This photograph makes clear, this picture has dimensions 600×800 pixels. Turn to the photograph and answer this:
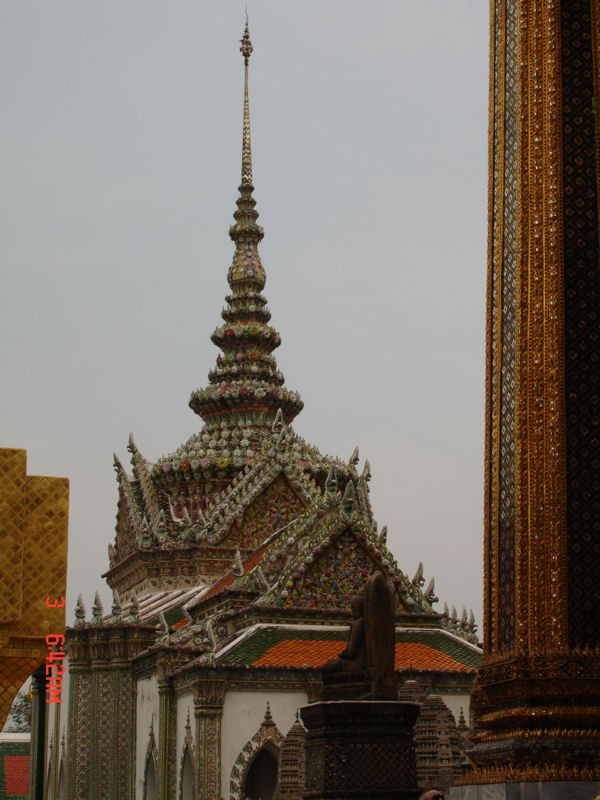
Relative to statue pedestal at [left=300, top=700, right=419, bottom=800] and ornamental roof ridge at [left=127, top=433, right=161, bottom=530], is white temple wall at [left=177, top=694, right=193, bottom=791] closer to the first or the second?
ornamental roof ridge at [left=127, top=433, right=161, bottom=530]

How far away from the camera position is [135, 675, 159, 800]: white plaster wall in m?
21.1

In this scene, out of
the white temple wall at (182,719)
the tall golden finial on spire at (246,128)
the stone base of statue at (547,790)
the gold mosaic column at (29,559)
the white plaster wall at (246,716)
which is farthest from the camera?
the tall golden finial on spire at (246,128)

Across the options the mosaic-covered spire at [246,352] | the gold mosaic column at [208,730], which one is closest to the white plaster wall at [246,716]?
the gold mosaic column at [208,730]

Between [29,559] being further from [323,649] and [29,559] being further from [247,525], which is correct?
[247,525]

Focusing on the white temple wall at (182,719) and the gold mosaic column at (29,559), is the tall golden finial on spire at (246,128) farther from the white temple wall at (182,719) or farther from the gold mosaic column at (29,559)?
the gold mosaic column at (29,559)

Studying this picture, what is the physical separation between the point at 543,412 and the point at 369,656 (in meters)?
4.35

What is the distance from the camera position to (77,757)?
22594 mm

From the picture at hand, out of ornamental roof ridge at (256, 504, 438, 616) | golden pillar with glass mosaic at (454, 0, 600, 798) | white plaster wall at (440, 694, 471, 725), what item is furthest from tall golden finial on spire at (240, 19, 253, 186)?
golden pillar with glass mosaic at (454, 0, 600, 798)

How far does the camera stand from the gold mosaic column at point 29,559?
5.45m

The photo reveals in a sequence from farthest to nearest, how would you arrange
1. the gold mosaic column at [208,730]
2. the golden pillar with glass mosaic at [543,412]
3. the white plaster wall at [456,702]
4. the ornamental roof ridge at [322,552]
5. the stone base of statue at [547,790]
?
the ornamental roof ridge at [322,552] → the white plaster wall at [456,702] → the gold mosaic column at [208,730] → the golden pillar with glass mosaic at [543,412] → the stone base of statue at [547,790]

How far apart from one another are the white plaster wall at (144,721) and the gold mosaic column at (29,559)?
51.7 feet

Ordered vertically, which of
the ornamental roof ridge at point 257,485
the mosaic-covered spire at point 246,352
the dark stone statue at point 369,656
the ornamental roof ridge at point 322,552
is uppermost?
the mosaic-covered spire at point 246,352

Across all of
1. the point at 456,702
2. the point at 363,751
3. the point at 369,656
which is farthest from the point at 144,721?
the point at 363,751

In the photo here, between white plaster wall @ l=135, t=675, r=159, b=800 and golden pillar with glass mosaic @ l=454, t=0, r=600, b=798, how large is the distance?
13.5 meters
